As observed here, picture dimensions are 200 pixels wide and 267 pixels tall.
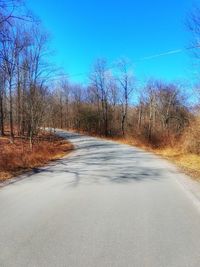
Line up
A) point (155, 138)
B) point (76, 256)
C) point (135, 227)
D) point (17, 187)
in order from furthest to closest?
point (155, 138)
point (17, 187)
point (135, 227)
point (76, 256)

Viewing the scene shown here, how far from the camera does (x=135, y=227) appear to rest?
5750mm

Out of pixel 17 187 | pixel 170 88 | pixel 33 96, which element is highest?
pixel 170 88

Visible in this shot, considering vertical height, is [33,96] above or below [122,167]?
above

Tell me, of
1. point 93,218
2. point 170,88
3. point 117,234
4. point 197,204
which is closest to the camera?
point 117,234

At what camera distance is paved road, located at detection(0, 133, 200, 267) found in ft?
14.5

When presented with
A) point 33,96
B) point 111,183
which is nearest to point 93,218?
point 111,183

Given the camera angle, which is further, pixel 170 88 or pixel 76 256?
pixel 170 88

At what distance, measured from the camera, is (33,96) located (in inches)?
1050

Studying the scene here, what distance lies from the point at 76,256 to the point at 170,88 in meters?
59.5

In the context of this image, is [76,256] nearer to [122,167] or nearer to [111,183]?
[111,183]

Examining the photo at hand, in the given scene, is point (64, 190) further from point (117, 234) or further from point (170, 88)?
point (170, 88)

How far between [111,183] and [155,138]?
75.8ft

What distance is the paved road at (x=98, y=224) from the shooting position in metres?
4.41

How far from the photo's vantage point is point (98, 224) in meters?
5.91
